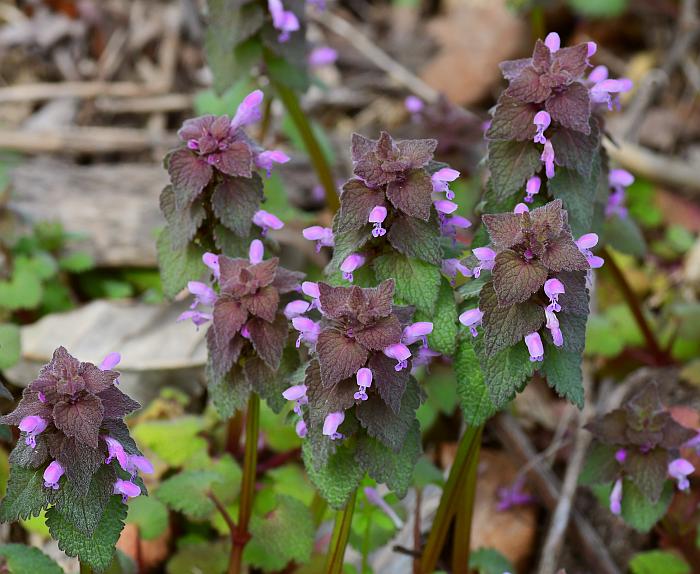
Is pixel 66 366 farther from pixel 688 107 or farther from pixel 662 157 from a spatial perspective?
pixel 688 107

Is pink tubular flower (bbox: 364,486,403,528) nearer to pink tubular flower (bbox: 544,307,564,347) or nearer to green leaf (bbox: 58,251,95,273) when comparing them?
pink tubular flower (bbox: 544,307,564,347)

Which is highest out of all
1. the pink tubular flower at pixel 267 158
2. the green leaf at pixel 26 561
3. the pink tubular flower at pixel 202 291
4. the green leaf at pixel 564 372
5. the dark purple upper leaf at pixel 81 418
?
the pink tubular flower at pixel 267 158

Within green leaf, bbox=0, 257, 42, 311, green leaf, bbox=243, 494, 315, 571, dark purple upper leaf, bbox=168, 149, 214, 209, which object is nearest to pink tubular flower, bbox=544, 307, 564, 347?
dark purple upper leaf, bbox=168, 149, 214, 209

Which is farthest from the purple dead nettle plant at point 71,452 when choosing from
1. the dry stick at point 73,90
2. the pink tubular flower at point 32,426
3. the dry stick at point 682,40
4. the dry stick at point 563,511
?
the dry stick at point 682,40

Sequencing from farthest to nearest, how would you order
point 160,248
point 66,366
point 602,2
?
point 602,2 → point 160,248 → point 66,366

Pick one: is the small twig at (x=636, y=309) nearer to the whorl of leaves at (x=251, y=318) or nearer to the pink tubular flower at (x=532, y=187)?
the pink tubular flower at (x=532, y=187)

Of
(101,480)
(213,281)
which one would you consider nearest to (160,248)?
(213,281)

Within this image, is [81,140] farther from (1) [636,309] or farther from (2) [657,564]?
(2) [657,564]
